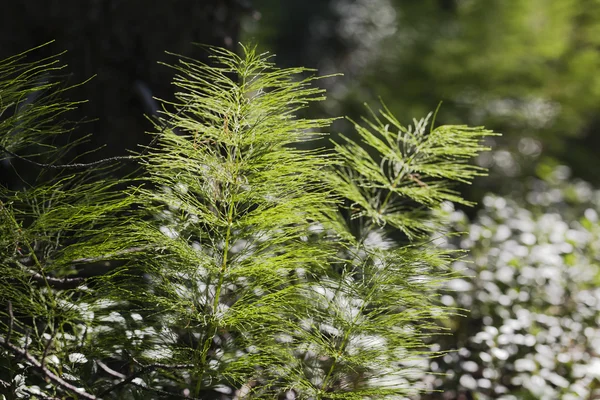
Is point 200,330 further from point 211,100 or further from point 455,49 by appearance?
point 455,49

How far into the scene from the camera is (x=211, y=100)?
1.23m

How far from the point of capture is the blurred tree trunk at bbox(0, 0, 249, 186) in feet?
6.63

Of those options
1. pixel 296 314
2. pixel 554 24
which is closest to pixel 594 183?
pixel 554 24

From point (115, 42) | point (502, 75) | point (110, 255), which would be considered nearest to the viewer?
point (110, 255)

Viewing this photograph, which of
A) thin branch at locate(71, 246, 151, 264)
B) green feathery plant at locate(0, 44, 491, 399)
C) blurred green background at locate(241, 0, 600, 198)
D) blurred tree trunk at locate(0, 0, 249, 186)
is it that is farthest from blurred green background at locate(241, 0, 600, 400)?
blurred tree trunk at locate(0, 0, 249, 186)

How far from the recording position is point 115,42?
2088mm

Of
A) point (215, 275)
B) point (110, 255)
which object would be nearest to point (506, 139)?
point (215, 275)

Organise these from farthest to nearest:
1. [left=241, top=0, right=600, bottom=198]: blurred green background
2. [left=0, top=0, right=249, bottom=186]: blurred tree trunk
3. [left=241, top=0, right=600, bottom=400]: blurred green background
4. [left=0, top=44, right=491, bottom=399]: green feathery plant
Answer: [left=241, top=0, right=600, bottom=198]: blurred green background
[left=241, top=0, right=600, bottom=400]: blurred green background
[left=0, top=0, right=249, bottom=186]: blurred tree trunk
[left=0, top=44, right=491, bottom=399]: green feathery plant

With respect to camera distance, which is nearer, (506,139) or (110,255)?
(110,255)

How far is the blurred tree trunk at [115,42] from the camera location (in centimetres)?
202

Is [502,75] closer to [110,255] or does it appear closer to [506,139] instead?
[506,139]

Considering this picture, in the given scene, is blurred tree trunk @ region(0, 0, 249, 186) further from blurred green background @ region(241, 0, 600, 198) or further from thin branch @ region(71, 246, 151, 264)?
blurred green background @ region(241, 0, 600, 198)

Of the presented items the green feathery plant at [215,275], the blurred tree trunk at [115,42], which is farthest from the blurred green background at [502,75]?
the green feathery plant at [215,275]

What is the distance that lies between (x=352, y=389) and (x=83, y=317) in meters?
0.64
